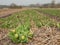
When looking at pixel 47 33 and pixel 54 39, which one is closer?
pixel 54 39

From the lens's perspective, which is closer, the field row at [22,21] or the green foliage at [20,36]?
the green foliage at [20,36]

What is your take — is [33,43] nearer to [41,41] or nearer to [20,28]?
[41,41]

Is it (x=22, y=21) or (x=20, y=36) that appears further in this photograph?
(x=22, y=21)

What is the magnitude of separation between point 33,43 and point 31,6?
2717 centimetres

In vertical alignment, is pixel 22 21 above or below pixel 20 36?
below

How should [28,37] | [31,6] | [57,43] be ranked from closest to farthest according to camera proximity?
[57,43], [28,37], [31,6]

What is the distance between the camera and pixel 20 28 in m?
3.85

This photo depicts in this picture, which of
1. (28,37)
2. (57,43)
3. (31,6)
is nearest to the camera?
(57,43)

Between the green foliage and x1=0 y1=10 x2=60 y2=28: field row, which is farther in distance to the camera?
x1=0 y1=10 x2=60 y2=28: field row

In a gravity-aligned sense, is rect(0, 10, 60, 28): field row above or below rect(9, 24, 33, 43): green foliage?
below

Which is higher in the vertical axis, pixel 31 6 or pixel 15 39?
pixel 15 39

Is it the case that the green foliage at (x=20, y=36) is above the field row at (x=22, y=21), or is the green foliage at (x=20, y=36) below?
above

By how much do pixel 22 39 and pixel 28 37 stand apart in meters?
0.21

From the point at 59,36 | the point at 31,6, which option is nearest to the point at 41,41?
the point at 59,36
